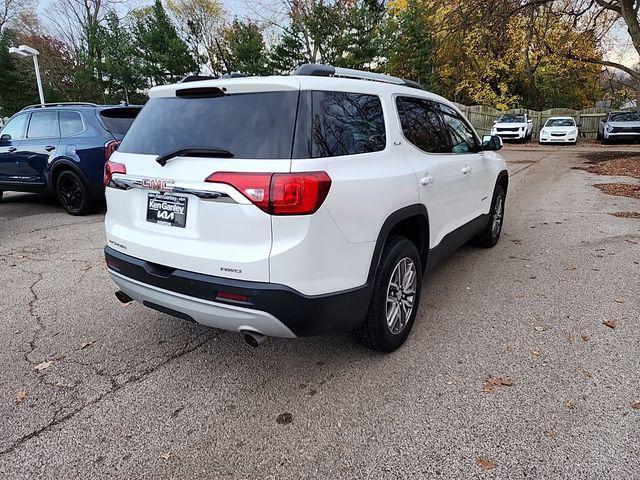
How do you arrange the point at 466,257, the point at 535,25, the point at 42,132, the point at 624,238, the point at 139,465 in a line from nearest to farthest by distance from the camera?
1. the point at 139,465
2. the point at 466,257
3. the point at 624,238
4. the point at 42,132
5. the point at 535,25

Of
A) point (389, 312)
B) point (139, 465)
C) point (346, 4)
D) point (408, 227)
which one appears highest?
point (346, 4)

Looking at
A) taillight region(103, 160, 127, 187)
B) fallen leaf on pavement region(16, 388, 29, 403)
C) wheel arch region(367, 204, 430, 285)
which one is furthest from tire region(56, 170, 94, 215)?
wheel arch region(367, 204, 430, 285)

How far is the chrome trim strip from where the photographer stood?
7.65ft

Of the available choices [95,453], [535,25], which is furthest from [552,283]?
[535,25]

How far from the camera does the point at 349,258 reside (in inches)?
98.8

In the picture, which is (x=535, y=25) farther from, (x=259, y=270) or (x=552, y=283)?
(x=259, y=270)

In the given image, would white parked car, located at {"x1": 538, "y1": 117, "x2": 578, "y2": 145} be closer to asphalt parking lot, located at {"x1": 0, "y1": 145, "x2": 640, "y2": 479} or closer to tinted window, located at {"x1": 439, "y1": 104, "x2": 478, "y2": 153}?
asphalt parking lot, located at {"x1": 0, "y1": 145, "x2": 640, "y2": 479}

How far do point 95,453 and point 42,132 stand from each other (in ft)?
23.1

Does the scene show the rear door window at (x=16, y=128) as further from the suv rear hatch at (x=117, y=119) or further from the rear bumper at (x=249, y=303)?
the rear bumper at (x=249, y=303)

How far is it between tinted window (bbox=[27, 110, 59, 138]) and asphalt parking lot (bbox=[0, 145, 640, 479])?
3923mm

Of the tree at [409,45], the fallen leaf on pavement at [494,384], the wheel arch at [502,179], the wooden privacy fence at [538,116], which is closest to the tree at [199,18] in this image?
the tree at [409,45]

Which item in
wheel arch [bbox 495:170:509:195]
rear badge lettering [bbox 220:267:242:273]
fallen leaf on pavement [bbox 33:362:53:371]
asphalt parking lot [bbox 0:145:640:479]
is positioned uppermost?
wheel arch [bbox 495:170:509:195]

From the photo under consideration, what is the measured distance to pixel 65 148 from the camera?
280 inches

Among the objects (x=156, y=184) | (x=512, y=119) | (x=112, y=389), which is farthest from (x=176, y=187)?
(x=512, y=119)
